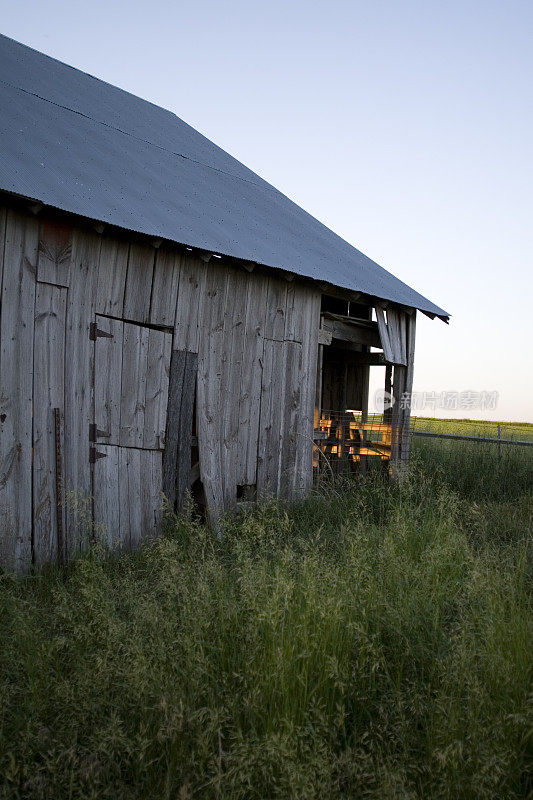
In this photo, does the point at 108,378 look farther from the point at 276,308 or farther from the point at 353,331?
the point at 353,331

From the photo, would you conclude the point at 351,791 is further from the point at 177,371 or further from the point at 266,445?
the point at 266,445

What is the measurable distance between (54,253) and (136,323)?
114 centimetres

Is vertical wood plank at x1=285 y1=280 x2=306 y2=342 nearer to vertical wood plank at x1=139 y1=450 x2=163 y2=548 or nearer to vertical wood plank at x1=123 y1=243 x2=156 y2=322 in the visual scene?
vertical wood plank at x1=123 y1=243 x2=156 y2=322

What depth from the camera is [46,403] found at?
580 cm

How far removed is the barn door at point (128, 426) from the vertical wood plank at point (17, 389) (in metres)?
0.67

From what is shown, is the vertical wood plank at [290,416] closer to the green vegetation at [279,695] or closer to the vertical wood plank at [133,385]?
the vertical wood plank at [133,385]

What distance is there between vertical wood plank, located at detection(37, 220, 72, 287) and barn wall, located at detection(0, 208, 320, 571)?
10 millimetres

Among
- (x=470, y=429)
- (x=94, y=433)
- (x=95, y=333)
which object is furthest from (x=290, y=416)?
(x=470, y=429)

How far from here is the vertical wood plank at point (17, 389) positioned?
5469mm

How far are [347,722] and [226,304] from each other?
16.6ft

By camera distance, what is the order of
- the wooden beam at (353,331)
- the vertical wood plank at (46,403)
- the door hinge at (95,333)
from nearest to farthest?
the vertical wood plank at (46,403), the door hinge at (95,333), the wooden beam at (353,331)

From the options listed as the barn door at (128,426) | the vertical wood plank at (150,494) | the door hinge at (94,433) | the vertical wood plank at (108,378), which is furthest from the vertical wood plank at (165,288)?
the vertical wood plank at (150,494)

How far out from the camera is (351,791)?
2742 mm

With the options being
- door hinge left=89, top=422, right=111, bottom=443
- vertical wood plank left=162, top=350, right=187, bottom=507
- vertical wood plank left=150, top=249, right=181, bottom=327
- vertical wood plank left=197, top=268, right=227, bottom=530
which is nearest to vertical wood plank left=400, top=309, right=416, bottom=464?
vertical wood plank left=197, top=268, right=227, bottom=530
